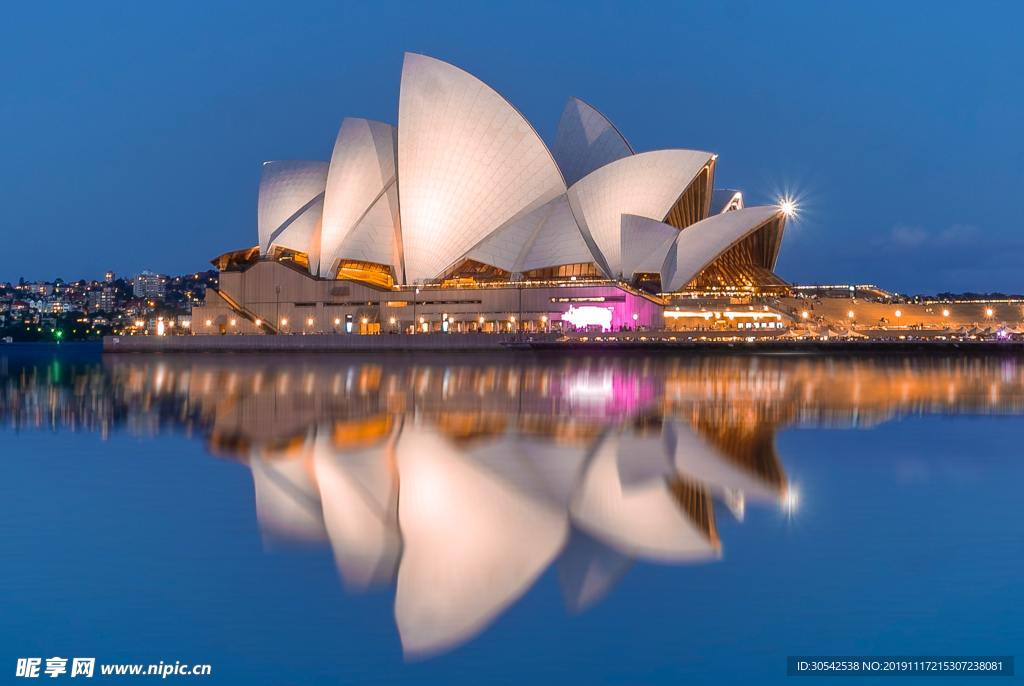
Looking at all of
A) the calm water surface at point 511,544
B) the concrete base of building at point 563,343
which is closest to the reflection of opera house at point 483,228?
the concrete base of building at point 563,343

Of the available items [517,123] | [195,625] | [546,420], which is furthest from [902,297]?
[195,625]

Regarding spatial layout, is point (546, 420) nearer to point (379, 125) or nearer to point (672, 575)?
point (672, 575)

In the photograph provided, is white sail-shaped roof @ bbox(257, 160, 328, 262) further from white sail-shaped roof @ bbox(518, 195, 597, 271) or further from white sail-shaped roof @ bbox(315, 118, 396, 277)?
white sail-shaped roof @ bbox(518, 195, 597, 271)

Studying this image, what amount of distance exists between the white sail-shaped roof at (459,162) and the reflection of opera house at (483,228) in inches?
2.6

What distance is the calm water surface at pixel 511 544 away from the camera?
19.7 ft

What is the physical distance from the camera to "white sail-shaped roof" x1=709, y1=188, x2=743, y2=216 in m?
58.8

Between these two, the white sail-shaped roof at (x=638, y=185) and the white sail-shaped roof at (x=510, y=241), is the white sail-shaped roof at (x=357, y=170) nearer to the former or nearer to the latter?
the white sail-shaped roof at (x=510, y=241)

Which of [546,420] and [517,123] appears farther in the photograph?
[517,123]

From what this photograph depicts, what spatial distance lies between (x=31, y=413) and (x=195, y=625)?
1662cm

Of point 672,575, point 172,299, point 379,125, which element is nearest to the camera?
point 672,575

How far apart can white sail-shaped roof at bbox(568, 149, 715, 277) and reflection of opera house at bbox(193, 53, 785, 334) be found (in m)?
0.07

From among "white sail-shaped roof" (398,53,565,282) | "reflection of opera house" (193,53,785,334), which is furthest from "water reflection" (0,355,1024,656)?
"reflection of opera house" (193,53,785,334)

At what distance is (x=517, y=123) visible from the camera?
1956 inches

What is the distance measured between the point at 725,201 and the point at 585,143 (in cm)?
954
